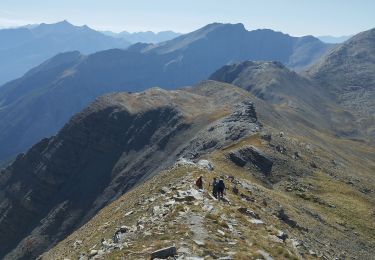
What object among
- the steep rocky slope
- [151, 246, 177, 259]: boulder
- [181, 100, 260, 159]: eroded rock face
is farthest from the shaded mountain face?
[151, 246, 177, 259]: boulder

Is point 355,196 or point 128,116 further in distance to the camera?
point 128,116

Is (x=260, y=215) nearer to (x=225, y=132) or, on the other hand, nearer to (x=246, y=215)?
(x=246, y=215)

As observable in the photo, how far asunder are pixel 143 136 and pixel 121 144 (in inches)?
344

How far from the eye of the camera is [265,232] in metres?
33.3

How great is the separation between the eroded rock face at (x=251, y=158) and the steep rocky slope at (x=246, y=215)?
0.21 m

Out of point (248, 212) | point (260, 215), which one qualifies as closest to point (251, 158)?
point (260, 215)

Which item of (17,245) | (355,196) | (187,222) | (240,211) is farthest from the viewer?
(17,245)

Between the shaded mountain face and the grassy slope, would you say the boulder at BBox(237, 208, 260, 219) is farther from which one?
the shaded mountain face

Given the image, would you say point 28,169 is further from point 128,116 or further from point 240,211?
point 240,211

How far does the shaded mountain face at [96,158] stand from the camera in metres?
137

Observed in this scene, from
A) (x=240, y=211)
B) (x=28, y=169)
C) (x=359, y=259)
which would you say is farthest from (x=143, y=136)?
(x=240, y=211)

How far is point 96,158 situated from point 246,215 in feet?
449

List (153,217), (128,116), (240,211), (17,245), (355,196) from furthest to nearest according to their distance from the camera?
(128,116), (17,245), (355,196), (240,211), (153,217)

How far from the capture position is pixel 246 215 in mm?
35938
